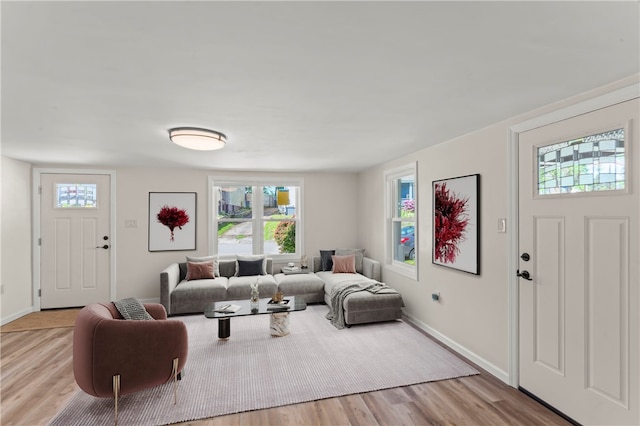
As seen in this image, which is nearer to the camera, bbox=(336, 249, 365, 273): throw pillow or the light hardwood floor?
the light hardwood floor

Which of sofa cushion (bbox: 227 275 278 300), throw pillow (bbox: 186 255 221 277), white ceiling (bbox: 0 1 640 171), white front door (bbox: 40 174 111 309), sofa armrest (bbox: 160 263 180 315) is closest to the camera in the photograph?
white ceiling (bbox: 0 1 640 171)

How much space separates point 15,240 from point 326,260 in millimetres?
4701

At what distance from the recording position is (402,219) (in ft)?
15.5

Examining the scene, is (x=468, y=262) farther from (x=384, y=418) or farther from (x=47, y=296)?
(x=47, y=296)

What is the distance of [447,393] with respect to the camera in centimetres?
259

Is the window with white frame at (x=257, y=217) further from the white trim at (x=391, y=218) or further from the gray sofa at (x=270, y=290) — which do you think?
the white trim at (x=391, y=218)

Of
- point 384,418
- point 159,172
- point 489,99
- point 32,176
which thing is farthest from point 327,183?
point 32,176

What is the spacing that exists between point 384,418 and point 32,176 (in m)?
5.90

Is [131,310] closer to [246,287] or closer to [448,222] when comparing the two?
[246,287]

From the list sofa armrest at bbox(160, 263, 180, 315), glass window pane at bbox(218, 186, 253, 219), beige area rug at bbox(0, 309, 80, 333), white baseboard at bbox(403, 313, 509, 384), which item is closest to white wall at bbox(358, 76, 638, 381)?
white baseboard at bbox(403, 313, 509, 384)

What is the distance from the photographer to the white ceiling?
1249mm

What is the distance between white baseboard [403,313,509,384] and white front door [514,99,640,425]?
0.68 feet

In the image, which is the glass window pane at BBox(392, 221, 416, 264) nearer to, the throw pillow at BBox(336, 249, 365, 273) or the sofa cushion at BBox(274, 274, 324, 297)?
the throw pillow at BBox(336, 249, 365, 273)

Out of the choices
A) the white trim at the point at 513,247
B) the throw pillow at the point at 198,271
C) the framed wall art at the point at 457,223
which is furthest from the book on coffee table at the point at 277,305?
the white trim at the point at 513,247
